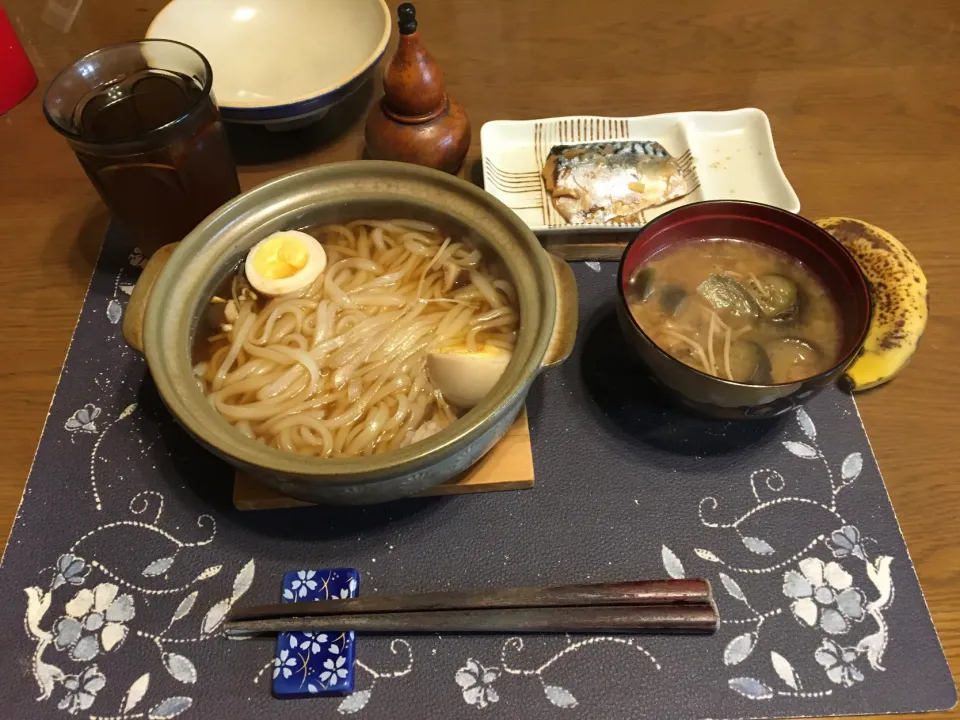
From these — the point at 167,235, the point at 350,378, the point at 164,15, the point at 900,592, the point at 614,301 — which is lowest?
the point at 900,592

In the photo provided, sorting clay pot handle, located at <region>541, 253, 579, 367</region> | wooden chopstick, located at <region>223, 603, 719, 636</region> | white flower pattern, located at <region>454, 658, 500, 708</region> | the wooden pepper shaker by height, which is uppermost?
the wooden pepper shaker

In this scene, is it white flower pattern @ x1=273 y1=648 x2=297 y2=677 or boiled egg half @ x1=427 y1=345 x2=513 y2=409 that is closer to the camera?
white flower pattern @ x1=273 y1=648 x2=297 y2=677

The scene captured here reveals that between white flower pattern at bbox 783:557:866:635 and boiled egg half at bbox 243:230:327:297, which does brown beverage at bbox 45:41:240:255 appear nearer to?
boiled egg half at bbox 243:230:327:297

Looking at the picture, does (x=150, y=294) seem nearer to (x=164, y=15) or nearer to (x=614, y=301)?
(x=614, y=301)

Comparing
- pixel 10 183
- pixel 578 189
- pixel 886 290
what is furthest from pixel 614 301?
pixel 10 183

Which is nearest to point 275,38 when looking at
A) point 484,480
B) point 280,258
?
point 280,258

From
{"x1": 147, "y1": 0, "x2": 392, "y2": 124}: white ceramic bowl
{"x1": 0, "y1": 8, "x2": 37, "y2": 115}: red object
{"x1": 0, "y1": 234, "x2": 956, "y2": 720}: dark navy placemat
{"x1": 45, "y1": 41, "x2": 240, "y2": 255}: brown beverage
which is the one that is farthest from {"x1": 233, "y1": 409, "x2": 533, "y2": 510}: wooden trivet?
{"x1": 0, "y1": 8, "x2": 37, "y2": 115}: red object

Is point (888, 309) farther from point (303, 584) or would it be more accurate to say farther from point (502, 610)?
point (303, 584)
